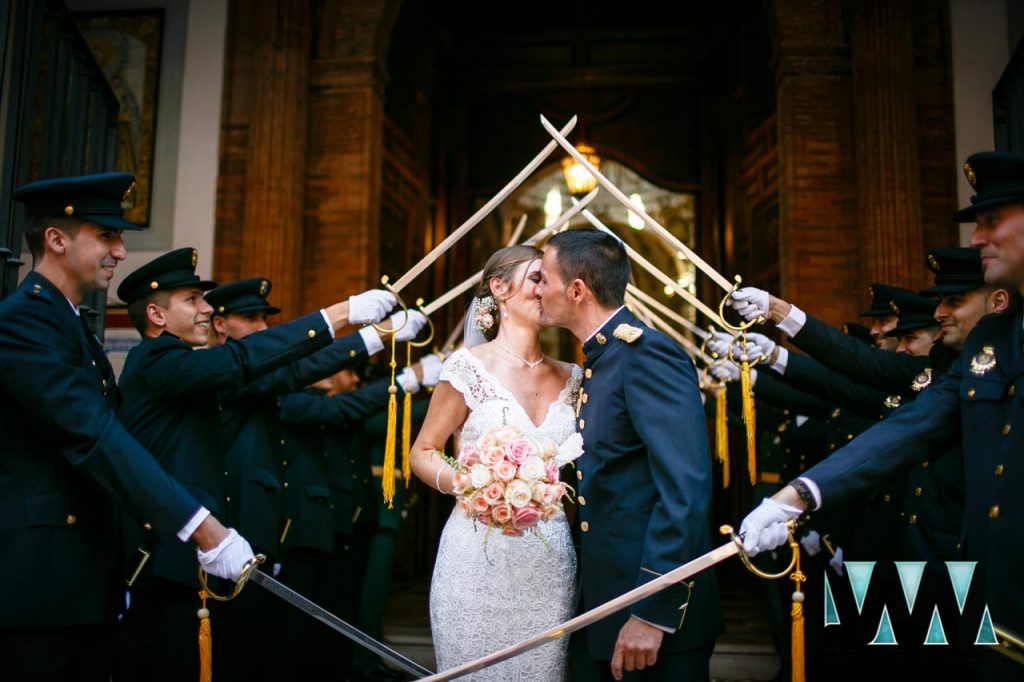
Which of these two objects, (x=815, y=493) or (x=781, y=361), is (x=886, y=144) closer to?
(x=781, y=361)

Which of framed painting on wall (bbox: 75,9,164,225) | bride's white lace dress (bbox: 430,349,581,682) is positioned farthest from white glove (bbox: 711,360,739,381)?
framed painting on wall (bbox: 75,9,164,225)

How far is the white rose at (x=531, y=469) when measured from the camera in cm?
292

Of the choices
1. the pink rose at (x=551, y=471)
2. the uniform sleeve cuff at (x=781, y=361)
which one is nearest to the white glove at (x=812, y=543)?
the uniform sleeve cuff at (x=781, y=361)

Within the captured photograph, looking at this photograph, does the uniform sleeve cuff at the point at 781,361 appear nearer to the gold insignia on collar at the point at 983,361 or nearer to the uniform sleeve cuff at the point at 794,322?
the uniform sleeve cuff at the point at 794,322

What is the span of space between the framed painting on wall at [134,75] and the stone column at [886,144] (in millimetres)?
5574

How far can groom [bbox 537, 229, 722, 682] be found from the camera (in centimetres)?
273

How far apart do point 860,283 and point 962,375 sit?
437 cm

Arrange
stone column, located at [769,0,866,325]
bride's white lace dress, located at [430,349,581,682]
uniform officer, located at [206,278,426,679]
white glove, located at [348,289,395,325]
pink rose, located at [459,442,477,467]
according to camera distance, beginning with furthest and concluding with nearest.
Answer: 1. stone column, located at [769,0,866,325]
2. uniform officer, located at [206,278,426,679]
3. white glove, located at [348,289,395,325]
4. bride's white lace dress, located at [430,349,581,682]
5. pink rose, located at [459,442,477,467]

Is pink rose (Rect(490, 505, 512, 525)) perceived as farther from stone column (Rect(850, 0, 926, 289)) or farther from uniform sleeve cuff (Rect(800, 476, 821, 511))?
stone column (Rect(850, 0, 926, 289))

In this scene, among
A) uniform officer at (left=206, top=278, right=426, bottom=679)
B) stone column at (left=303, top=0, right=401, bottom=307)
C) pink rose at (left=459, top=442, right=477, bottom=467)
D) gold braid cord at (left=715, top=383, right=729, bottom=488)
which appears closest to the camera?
pink rose at (left=459, top=442, right=477, bottom=467)

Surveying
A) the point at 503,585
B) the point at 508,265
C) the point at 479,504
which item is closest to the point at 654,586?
the point at 479,504

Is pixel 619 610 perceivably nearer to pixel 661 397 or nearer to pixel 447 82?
pixel 661 397

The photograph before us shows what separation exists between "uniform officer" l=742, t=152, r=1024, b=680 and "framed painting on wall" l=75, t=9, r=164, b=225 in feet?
20.6

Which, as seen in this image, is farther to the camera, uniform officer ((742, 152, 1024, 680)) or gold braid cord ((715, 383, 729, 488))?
gold braid cord ((715, 383, 729, 488))
